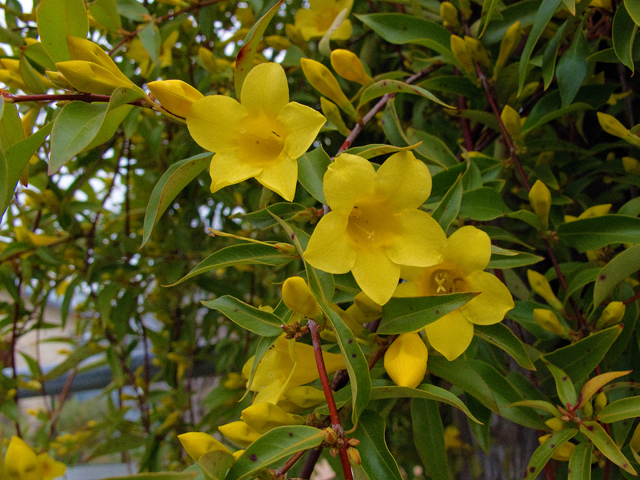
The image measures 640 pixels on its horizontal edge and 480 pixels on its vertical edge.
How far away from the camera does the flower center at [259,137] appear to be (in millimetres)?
625

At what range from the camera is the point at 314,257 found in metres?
0.53

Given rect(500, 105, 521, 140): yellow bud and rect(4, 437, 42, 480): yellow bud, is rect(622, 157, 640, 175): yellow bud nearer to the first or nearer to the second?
rect(500, 105, 521, 140): yellow bud

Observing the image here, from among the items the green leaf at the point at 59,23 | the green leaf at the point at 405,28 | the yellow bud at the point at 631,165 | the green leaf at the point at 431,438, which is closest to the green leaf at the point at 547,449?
the green leaf at the point at 431,438

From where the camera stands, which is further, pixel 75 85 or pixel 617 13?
pixel 617 13

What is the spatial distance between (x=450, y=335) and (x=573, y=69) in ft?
1.85

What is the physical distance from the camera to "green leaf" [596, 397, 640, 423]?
61 centimetres

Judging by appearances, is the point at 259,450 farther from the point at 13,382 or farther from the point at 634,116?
the point at 13,382

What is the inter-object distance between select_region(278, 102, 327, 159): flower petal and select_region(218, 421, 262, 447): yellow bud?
0.34m

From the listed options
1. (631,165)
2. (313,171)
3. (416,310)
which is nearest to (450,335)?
(416,310)

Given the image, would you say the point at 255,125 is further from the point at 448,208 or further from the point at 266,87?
the point at 448,208

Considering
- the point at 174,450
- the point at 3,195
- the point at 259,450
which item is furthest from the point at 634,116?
the point at 174,450

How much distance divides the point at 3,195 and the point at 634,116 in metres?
1.36

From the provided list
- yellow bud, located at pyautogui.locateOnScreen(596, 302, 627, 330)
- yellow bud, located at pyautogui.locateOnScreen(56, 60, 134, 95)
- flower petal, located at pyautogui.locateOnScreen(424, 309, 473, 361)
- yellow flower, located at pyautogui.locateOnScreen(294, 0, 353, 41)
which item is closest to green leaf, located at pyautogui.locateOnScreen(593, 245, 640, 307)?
yellow bud, located at pyautogui.locateOnScreen(596, 302, 627, 330)

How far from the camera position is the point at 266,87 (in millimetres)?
598
